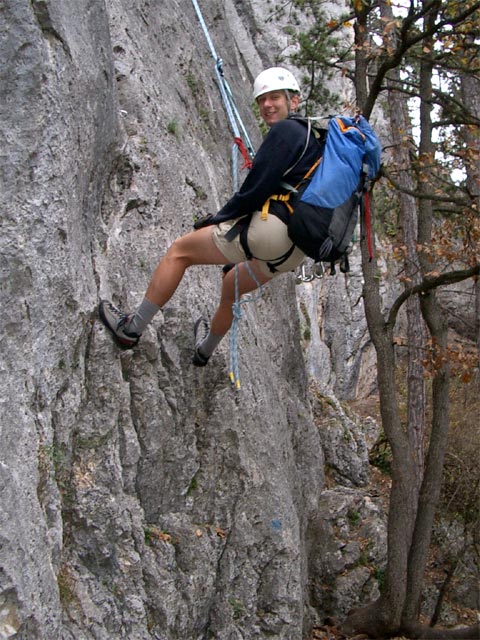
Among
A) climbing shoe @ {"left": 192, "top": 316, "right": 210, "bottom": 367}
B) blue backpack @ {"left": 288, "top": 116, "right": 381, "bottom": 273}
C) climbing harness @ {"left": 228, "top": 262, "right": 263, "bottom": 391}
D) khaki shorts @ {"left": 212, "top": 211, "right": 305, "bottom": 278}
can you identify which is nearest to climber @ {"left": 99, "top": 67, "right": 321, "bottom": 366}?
khaki shorts @ {"left": 212, "top": 211, "right": 305, "bottom": 278}

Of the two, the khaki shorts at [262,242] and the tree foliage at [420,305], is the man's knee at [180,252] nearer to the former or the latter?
the khaki shorts at [262,242]

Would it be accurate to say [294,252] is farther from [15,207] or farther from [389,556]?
[389,556]

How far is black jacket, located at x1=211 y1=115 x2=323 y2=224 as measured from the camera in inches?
203

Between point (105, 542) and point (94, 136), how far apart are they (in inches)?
110

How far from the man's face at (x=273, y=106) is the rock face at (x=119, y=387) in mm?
1195

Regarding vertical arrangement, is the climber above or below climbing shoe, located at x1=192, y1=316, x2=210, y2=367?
above

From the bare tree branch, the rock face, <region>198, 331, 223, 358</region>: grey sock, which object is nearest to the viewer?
the rock face

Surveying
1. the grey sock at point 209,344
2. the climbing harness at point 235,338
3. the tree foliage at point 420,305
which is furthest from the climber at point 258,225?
the tree foliage at point 420,305

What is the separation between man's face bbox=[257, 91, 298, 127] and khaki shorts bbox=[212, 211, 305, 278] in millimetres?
682

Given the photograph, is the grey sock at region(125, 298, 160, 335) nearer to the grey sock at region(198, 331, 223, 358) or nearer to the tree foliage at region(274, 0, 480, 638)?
the grey sock at region(198, 331, 223, 358)

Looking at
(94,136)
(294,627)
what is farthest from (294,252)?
(294,627)

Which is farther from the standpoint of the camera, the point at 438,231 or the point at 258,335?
the point at 438,231

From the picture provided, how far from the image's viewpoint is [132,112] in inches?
270

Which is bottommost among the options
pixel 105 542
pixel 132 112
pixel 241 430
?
pixel 105 542
